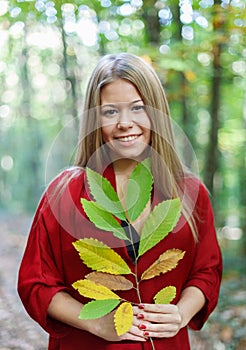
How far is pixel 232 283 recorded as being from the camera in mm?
3416

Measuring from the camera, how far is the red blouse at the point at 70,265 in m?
1.02

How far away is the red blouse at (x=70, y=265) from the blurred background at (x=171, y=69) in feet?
0.28

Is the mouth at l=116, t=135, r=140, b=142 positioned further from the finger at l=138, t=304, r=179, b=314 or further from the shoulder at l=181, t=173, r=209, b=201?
the finger at l=138, t=304, r=179, b=314

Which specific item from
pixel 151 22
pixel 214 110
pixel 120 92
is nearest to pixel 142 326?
pixel 120 92

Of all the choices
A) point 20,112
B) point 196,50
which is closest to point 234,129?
point 196,50

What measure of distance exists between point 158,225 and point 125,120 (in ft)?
0.85

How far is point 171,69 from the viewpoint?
274 cm

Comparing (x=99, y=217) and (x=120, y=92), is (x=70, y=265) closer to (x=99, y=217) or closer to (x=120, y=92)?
(x=99, y=217)

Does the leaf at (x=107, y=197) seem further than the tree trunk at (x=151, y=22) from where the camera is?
No

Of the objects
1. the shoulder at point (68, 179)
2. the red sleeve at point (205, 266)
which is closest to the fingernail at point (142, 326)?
the red sleeve at point (205, 266)

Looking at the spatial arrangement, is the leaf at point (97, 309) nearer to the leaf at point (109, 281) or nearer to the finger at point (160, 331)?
the leaf at point (109, 281)

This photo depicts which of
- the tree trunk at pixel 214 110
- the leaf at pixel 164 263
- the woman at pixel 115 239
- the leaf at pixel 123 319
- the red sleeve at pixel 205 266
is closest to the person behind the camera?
the leaf at pixel 123 319

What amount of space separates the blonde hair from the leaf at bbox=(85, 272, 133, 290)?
298 mm

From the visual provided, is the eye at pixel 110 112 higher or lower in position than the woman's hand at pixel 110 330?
higher
